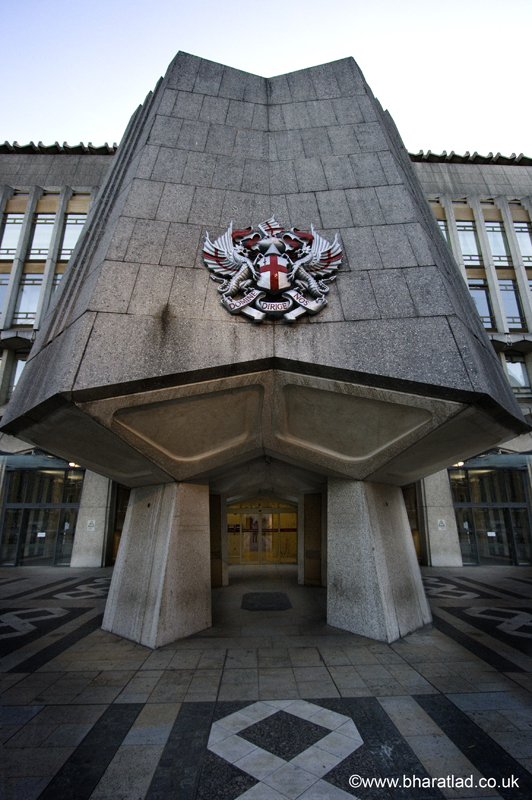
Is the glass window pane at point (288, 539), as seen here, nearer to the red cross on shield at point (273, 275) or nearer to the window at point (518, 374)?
the window at point (518, 374)

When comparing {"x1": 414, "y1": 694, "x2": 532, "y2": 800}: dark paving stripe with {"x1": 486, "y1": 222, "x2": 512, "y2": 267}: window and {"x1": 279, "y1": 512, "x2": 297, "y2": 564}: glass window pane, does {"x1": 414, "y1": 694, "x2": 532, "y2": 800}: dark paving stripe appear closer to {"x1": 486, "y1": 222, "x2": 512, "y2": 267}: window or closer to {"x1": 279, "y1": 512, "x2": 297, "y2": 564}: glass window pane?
{"x1": 279, "y1": 512, "x2": 297, "y2": 564}: glass window pane

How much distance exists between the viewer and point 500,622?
973cm

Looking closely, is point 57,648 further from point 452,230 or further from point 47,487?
point 452,230

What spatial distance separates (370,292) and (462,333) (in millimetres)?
1951

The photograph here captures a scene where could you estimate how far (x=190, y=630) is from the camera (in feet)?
28.3

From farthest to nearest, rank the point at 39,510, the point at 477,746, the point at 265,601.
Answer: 1. the point at 39,510
2. the point at 265,601
3. the point at 477,746

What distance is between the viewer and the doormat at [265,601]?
36.6 ft

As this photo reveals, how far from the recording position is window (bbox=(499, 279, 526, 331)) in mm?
23641

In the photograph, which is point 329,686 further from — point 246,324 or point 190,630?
Result: point 246,324

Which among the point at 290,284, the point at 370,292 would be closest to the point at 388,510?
the point at 370,292

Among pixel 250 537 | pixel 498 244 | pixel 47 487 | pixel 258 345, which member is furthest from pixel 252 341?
pixel 498 244

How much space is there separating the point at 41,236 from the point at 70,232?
5.75 feet

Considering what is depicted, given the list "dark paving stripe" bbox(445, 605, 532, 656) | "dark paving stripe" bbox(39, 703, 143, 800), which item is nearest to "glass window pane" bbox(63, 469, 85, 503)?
"dark paving stripe" bbox(39, 703, 143, 800)

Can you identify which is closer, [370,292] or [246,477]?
[370,292]
